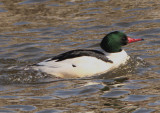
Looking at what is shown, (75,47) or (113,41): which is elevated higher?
(113,41)

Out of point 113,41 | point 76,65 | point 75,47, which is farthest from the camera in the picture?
point 75,47

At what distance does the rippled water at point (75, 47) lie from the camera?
853cm

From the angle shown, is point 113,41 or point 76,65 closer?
point 76,65

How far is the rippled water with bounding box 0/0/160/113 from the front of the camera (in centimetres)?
853

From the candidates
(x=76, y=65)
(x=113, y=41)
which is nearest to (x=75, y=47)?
(x=113, y=41)

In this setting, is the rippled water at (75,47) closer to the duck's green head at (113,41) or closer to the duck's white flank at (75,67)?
the duck's white flank at (75,67)

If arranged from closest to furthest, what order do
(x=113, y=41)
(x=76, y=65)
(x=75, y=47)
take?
(x=76, y=65)
(x=113, y=41)
(x=75, y=47)

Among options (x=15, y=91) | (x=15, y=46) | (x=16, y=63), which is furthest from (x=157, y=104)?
(x=15, y=46)

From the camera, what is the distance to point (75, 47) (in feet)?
41.7

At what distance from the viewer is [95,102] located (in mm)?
8508

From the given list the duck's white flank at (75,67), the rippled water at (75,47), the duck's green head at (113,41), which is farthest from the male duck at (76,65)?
the duck's green head at (113,41)

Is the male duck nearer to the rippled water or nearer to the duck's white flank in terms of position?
the duck's white flank

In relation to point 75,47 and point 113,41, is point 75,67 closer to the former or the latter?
point 113,41

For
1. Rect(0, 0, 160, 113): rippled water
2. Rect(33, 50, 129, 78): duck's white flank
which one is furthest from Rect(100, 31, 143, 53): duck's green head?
Rect(33, 50, 129, 78): duck's white flank
